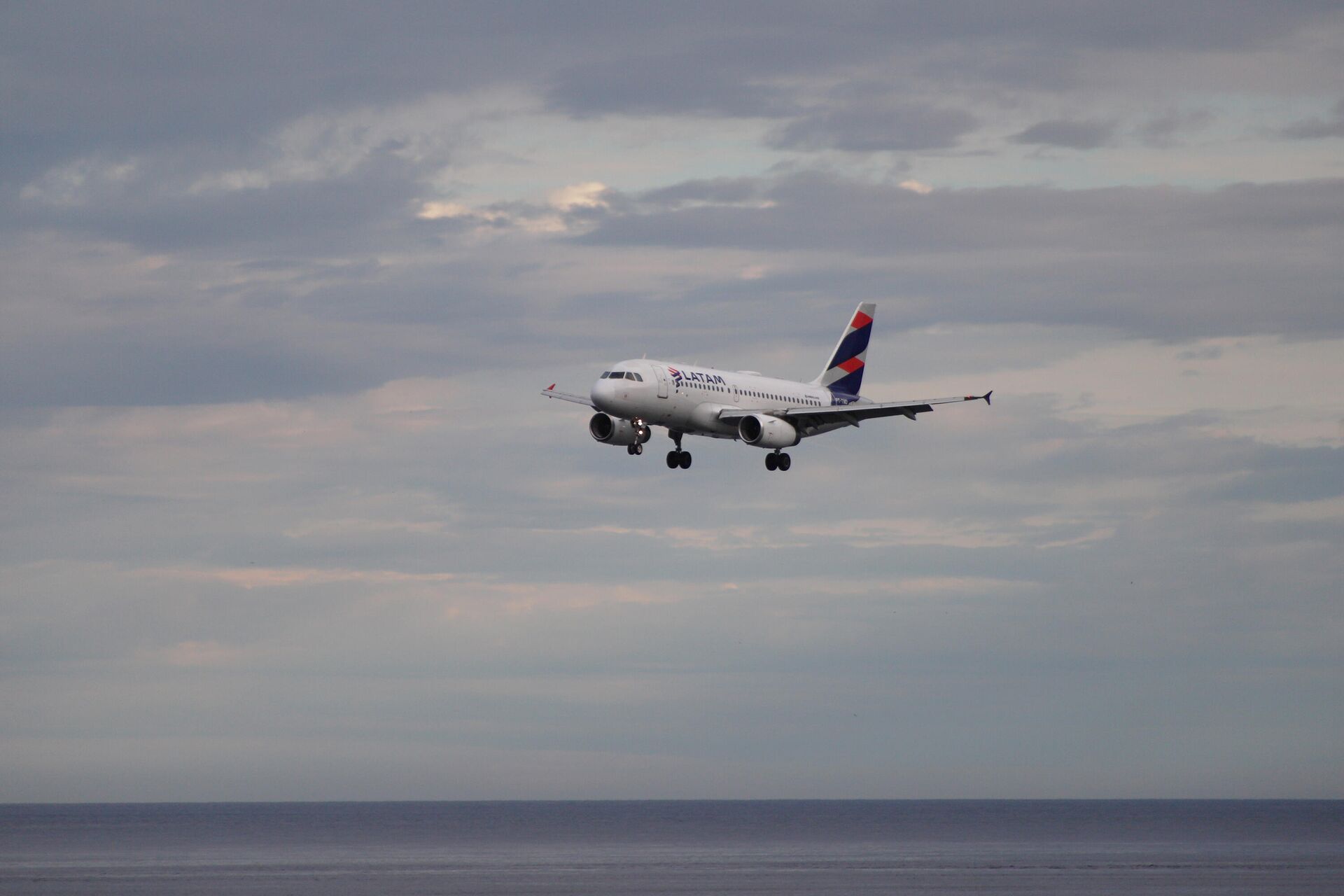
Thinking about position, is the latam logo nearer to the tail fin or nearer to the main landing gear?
the main landing gear

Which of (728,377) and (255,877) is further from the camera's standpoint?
(255,877)

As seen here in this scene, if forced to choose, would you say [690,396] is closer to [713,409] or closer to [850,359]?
[713,409]

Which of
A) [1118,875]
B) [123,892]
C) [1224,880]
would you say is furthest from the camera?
[1118,875]

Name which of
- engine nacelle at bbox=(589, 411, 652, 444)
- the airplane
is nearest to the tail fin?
the airplane

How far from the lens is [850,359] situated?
324 ft

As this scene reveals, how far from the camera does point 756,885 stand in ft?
435

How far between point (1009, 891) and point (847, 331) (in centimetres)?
5558

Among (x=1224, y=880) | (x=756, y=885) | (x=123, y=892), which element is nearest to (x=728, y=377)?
(x=756, y=885)

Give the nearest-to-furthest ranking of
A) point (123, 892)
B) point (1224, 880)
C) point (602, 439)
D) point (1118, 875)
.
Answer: point (602, 439), point (123, 892), point (1224, 880), point (1118, 875)

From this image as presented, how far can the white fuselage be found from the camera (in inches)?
2972

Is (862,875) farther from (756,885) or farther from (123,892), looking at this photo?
(123,892)

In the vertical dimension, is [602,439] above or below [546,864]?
above

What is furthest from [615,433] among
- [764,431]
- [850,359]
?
[850,359]

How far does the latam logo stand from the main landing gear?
12.0 feet
